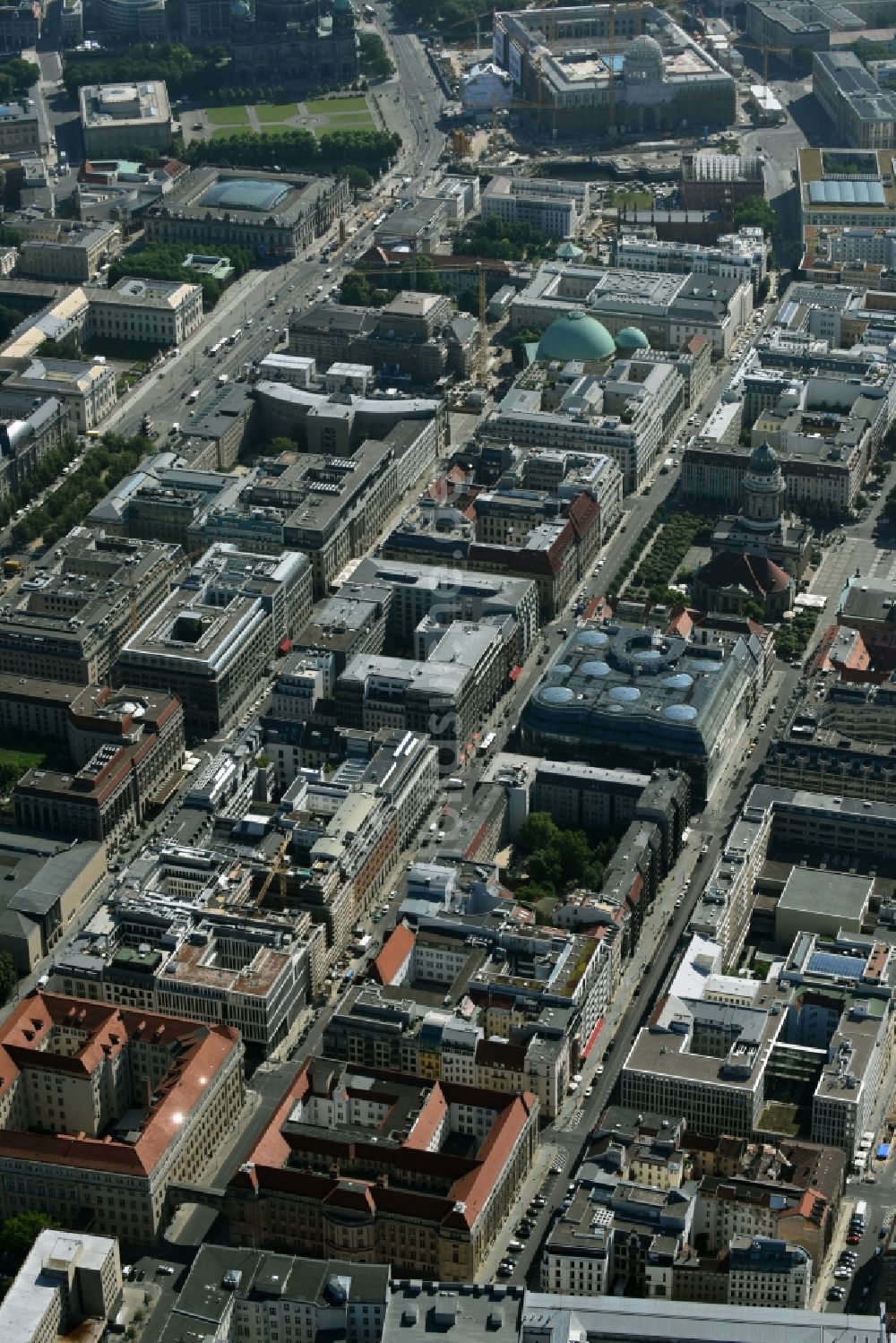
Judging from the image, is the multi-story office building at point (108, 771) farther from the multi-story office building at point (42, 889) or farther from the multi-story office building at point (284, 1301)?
the multi-story office building at point (284, 1301)

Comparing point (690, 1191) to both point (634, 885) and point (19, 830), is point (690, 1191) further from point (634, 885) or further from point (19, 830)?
point (19, 830)

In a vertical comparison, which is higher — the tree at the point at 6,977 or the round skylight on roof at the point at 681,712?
the round skylight on roof at the point at 681,712

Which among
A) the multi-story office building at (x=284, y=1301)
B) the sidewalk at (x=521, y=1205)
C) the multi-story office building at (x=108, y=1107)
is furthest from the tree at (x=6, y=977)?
the sidewalk at (x=521, y=1205)

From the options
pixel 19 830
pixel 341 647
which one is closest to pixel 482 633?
pixel 341 647

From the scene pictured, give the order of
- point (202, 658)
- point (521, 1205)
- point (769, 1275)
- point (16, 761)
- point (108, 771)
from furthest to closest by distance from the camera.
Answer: point (202, 658), point (16, 761), point (108, 771), point (521, 1205), point (769, 1275)

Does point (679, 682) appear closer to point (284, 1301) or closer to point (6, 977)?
point (6, 977)

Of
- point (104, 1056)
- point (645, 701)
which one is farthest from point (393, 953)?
point (645, 701)

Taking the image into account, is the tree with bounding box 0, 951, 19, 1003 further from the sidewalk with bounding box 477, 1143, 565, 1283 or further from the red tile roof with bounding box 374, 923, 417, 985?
the sidewalk with bounding box 477, 1143, 565, 1283
